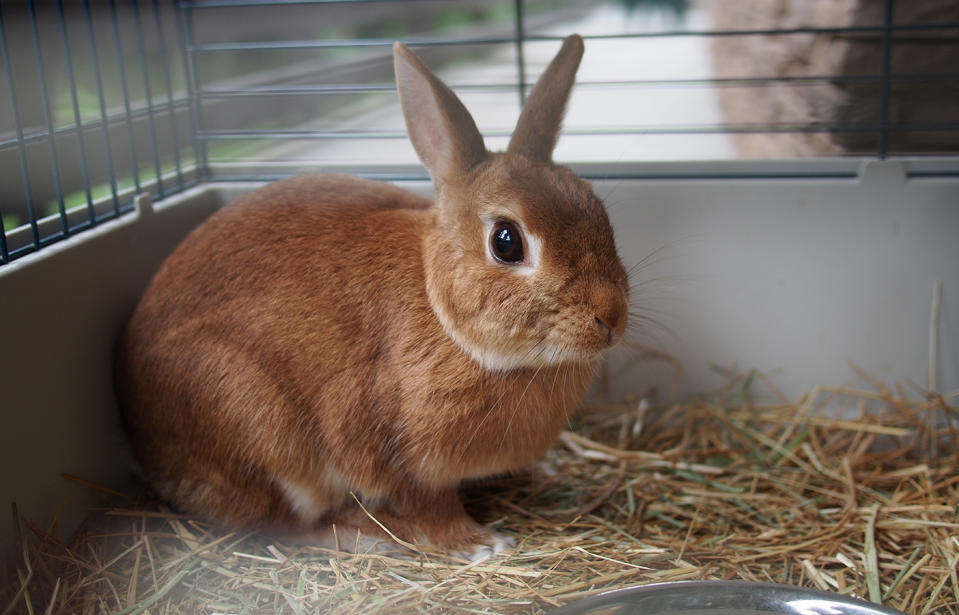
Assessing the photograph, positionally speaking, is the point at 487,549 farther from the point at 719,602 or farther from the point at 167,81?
the point at 167,81

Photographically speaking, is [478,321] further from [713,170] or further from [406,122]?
[713,170]

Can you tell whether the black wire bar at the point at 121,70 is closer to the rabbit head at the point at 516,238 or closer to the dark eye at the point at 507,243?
the rabbit head at the point at 516,238

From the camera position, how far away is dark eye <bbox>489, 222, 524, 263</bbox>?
175 cm

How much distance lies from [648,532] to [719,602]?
1.85 ft

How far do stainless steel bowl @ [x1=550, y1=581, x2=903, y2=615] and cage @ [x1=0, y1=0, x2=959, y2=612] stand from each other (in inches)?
8.1

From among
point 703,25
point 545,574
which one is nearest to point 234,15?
point 545,574

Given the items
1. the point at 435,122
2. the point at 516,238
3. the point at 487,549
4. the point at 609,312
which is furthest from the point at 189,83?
the point at 487,549

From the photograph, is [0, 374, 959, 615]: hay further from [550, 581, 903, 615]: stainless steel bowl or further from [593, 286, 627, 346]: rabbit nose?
[593, 286, 627, 346]: rabbit nose

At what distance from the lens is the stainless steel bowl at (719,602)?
152 centimetres

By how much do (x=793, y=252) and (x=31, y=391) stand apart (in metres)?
2.11

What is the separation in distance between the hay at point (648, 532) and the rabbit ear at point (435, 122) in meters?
0.91

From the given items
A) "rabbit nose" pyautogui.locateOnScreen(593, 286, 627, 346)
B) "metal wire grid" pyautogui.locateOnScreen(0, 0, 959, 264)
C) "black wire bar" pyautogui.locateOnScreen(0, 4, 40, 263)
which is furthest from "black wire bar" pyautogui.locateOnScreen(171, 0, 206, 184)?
"rabbit nose" pyautogui.locateOnScreen(593, 286, 627, 346)

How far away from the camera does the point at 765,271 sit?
8.32 ft

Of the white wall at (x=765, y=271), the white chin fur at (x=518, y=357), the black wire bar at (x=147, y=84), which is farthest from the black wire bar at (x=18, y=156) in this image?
the white chin fur at (x=518, y=357)
